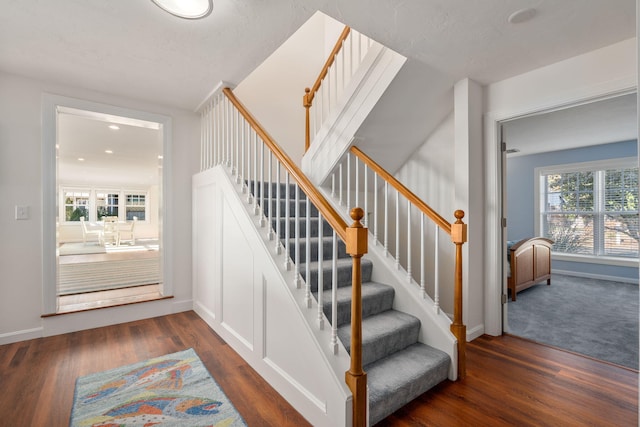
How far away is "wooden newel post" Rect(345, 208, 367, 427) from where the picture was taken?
55.8 inches

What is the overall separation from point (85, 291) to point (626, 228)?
8823 mm

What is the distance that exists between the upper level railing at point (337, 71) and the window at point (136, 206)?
11.2 meters

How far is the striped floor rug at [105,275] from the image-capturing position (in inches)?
167

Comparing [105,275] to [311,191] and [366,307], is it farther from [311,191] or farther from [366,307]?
[311,191]

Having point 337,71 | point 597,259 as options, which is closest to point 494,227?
point 337,71

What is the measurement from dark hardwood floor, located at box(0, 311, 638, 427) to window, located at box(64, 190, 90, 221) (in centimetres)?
1061

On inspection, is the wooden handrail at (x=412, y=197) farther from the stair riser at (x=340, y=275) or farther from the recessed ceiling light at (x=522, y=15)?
the recessed ceiling light at (x=522, y=15)

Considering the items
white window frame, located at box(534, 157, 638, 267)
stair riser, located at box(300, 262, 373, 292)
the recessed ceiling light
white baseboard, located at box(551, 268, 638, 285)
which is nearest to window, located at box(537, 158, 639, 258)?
white window frame, located at box(534, 157, 638, 267)

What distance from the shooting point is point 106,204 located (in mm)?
11594

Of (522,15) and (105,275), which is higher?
(522,15)

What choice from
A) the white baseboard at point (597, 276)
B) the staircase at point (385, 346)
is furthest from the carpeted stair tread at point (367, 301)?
the white baseboard at point (597, 276)

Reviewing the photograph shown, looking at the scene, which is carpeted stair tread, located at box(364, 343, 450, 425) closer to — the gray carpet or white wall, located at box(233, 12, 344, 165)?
the gray carpet

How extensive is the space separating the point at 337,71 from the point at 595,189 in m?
5.56

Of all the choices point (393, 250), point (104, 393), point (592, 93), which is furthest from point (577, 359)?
point (104, 393)
